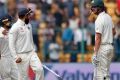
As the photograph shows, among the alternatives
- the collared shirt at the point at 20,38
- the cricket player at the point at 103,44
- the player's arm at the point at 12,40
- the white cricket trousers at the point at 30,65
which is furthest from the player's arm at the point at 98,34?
the player's arm at the point at 12,40

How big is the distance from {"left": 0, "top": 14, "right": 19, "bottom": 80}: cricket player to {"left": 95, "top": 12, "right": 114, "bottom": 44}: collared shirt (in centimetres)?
232

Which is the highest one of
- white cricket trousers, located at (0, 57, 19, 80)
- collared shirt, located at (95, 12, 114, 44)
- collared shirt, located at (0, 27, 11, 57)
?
collared shirt, located at (95, 12, 114, 44)

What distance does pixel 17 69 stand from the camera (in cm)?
1482

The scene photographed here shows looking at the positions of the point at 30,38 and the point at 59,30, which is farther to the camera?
the point at 59,30

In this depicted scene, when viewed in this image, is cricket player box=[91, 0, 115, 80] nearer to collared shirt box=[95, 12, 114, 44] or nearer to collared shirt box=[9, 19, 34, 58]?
collared shirt box=[95, 12, 114, 44]

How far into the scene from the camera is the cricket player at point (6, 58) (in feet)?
48.2

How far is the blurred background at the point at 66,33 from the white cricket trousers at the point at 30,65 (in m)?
4.67

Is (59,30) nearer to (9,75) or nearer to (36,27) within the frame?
(36,27)

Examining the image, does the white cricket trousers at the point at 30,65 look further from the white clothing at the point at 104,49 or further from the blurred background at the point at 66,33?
Answer: the blurred background at the point at 66,33

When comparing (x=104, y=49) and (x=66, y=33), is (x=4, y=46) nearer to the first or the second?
(x=104, y=49)

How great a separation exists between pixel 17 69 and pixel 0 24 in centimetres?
119


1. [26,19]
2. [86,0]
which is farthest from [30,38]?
[86,0]

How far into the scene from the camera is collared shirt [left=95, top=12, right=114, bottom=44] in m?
13.8

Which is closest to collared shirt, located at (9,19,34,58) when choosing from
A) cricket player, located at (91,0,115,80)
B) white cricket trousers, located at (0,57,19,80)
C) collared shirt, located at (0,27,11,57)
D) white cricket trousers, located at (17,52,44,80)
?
white cricket trousers, located at (17,52,44,80)
